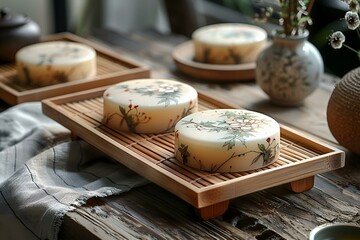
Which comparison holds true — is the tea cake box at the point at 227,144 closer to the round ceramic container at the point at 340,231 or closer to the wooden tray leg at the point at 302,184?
the wooden tray leg at the point at 302,184

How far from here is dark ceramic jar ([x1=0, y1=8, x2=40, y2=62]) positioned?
174 cm

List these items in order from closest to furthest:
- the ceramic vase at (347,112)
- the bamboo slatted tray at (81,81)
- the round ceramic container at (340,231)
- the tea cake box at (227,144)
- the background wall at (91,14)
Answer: the round ceramic container at (340,231) → the tea cake box at (227,144) → the ceramic vase at (347,112) → the bamboo slatted tray at (81,81) → the background wall at (91,14)

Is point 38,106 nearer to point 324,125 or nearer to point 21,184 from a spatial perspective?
point 21,184

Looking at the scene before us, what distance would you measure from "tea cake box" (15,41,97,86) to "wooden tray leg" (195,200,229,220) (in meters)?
0.59

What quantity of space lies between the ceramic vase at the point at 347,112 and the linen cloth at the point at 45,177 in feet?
1.14

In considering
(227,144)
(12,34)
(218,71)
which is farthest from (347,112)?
(12,34)

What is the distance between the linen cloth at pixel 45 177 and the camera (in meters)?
1.17

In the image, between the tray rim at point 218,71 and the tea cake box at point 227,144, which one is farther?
the tray rim at point 218,71

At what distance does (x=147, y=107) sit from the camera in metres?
1.28

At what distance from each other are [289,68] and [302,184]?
35cm

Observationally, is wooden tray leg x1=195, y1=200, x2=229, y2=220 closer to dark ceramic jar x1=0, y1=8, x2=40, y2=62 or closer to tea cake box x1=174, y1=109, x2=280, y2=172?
tea cake box x1=174, y1=109, x2=280, y2=172

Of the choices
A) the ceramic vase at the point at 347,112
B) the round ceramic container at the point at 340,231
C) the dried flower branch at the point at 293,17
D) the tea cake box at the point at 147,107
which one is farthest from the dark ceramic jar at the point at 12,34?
the round ceramic container at the point at 340,231

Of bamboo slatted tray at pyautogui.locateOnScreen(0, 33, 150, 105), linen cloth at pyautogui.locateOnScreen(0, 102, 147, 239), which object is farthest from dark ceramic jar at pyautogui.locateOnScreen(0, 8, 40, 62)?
linen cloth at pyautogui.locateOnScreen(0, 102, 147, 239)

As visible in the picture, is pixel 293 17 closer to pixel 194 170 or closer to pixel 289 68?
pixel 289 68
